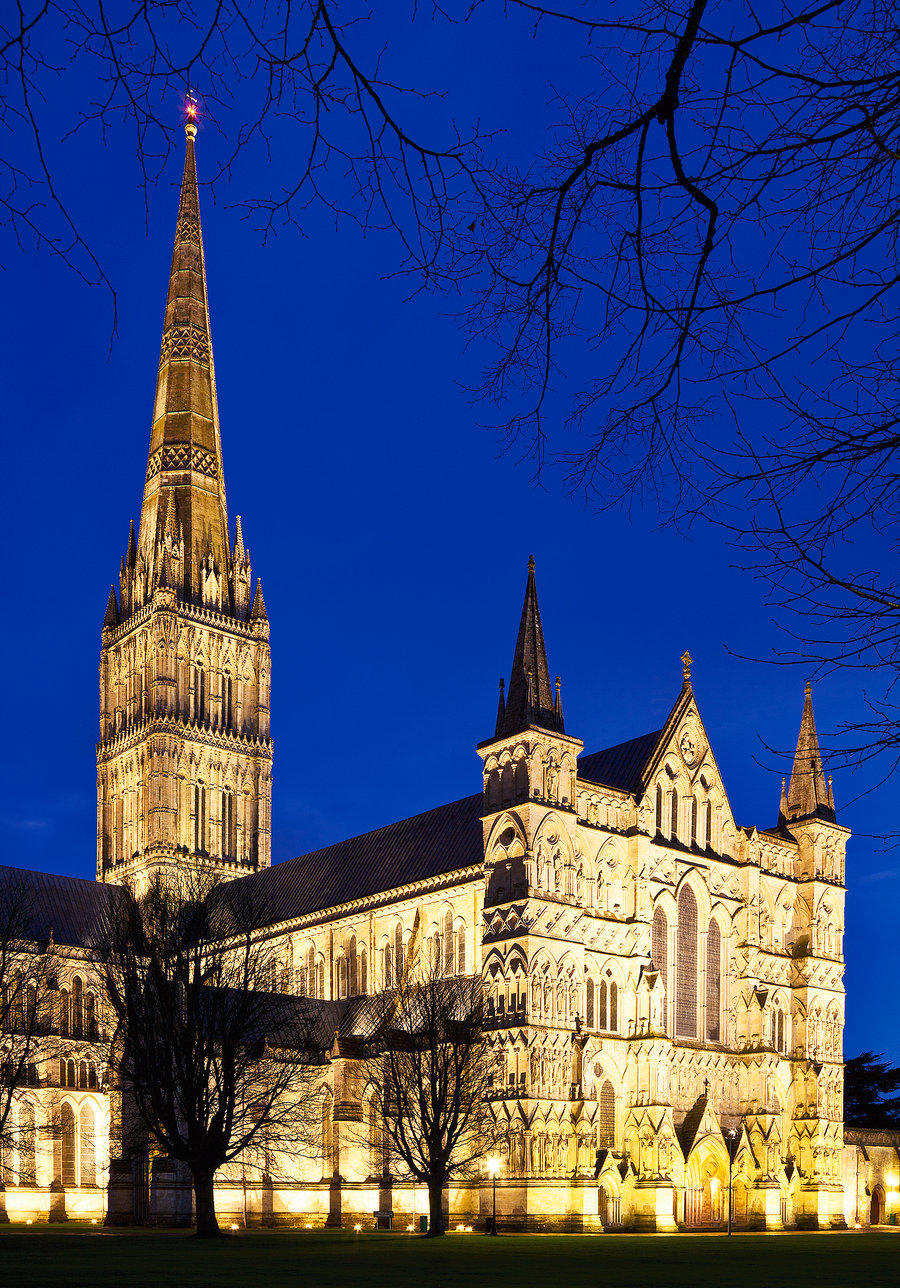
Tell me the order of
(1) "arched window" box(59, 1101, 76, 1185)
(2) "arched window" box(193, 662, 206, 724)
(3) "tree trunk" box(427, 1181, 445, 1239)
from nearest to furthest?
(3) "tree trunk" box(427, 1181, 445, 1239) → (1) "arched window" box(59, 1101, 76, 1185) → (2) "arched window" box(193, 662, 206, 724)

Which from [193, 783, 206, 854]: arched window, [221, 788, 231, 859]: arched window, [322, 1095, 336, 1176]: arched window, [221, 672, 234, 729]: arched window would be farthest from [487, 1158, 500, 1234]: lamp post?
[221, 672, 234, 729]: arched window

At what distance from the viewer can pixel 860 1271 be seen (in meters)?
24.8

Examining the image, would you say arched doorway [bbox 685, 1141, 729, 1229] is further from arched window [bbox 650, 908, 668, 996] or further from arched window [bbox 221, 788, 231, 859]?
arched window [bbox 221, 788, 231, 859]

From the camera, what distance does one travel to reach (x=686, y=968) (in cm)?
6019

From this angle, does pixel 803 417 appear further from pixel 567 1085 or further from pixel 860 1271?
pixel 567 1085

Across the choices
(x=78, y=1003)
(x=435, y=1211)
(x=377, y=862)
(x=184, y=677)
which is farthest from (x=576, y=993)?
(x=184, y=677)

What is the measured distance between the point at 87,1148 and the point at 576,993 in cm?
2945

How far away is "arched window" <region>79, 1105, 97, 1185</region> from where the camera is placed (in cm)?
6756

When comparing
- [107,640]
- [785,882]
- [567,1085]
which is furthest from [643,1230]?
[107,640]

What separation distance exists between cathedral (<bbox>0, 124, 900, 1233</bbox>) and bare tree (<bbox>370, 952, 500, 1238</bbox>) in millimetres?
939

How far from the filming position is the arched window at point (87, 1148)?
222ft

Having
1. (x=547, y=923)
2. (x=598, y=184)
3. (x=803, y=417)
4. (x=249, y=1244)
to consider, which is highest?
(x=598, y=184)

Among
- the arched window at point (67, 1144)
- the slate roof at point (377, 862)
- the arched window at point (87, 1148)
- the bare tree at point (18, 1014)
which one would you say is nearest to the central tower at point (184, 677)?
the slate roof at point (377, 862)

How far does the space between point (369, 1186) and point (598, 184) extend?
185ft
